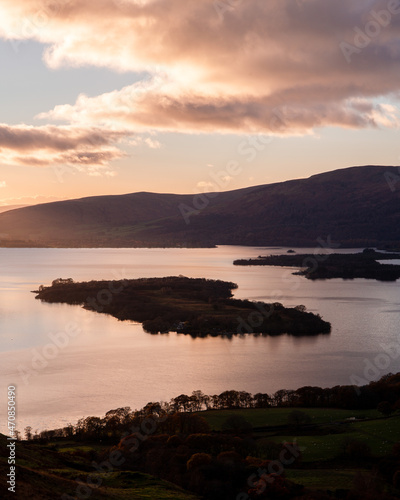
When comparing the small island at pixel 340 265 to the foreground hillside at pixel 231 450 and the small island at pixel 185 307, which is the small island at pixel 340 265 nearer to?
the small island at pixel 185 307

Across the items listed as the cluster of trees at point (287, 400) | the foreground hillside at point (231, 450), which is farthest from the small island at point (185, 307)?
the foreground hillside at point (231, 450)

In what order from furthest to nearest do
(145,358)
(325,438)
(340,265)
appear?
(340,265) → (145,358) → (325,438)

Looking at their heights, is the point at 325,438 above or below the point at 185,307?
below

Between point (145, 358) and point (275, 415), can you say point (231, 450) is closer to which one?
point (275, 415)

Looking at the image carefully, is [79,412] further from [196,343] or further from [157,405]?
[196,343]

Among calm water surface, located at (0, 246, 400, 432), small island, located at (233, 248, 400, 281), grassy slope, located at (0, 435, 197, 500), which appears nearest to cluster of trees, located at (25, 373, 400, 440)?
calm water surface, located at (0, 246, 400, 432)

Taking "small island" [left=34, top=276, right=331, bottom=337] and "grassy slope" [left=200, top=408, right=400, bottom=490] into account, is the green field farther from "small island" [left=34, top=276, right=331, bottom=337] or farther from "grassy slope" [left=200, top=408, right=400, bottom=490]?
"small island" [left=34, top=276, right=331, bottom=337]

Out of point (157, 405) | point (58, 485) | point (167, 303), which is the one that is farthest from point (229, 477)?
point (167, 303)

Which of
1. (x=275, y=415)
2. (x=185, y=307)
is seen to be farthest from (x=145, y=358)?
(x=185, y=307)
